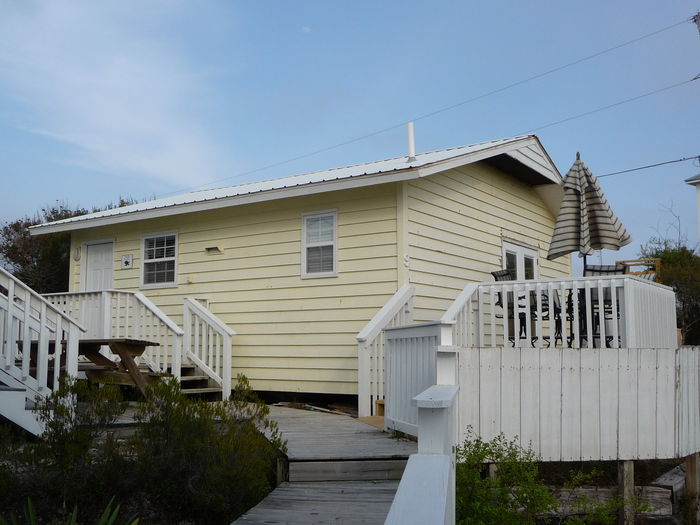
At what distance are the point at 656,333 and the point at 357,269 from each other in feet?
12.7

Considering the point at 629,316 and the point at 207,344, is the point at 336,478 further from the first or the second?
the point at 207,344

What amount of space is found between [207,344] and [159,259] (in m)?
2.16

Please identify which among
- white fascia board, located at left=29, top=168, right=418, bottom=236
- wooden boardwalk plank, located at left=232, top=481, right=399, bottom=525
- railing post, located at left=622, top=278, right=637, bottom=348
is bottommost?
wooden boardwalk plank, located at left=232, top=481, right=399, bottom=525

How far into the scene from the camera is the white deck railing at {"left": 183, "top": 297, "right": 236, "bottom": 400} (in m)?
9.99

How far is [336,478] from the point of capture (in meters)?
5.51

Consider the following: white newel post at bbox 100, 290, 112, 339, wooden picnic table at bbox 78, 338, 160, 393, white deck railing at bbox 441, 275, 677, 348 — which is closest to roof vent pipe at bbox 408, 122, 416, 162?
white deck railing at bbox 441, 275, 677, 348

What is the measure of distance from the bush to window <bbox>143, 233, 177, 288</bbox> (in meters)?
6.94

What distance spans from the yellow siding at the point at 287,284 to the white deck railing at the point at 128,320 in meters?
1.15

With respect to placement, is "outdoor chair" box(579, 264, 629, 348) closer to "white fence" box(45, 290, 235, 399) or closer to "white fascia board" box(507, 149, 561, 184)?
"white fascia board" box(507, 149, 561, 184)

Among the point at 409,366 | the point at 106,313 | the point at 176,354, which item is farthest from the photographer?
the point at 106,313

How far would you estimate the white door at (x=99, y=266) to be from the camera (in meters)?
12.9

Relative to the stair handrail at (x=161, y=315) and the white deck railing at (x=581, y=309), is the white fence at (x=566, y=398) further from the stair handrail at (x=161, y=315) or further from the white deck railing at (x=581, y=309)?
the stair handrail at (x=161, y=315)

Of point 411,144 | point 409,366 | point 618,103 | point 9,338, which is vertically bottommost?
point 409,366

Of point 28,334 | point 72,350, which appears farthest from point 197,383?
point 28,334
